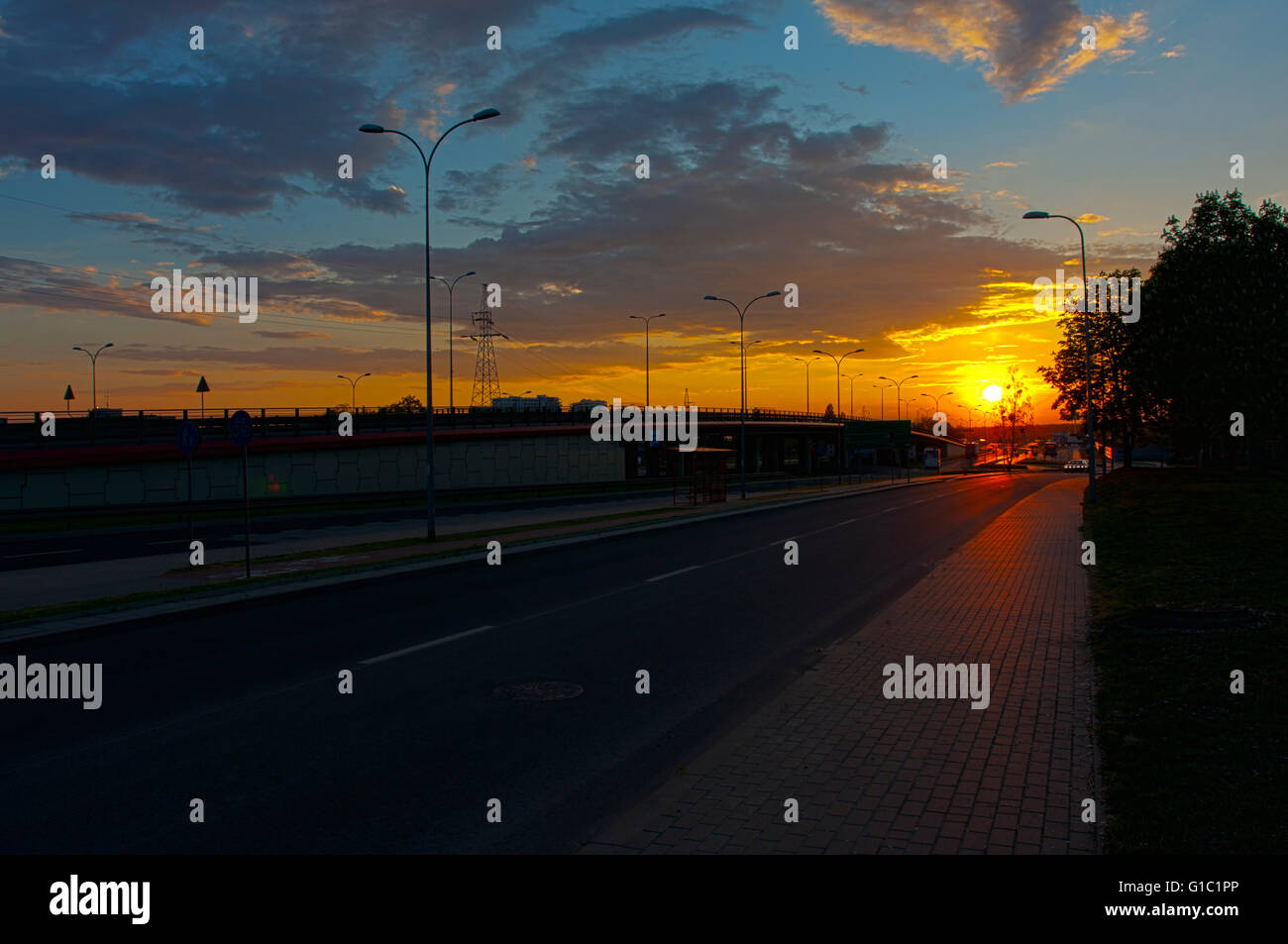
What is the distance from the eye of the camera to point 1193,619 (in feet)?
35.0

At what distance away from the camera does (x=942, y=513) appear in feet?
117

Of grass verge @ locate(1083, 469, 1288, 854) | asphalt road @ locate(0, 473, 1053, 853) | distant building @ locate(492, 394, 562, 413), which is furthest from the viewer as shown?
distant building @ locate(492, 394, 562, 413)

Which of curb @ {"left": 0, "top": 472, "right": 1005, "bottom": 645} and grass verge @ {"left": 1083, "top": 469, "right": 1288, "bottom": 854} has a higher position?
grass verge @ {"left": 1083, "top": 469, "right": 1288, "bottom": 854}

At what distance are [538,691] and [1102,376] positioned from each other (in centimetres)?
6786

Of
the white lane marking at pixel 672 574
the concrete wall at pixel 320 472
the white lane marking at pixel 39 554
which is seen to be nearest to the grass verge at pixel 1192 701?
the white lane marking at pixel 672 574

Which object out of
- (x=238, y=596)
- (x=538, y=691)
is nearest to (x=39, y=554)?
(x=238, y=596)

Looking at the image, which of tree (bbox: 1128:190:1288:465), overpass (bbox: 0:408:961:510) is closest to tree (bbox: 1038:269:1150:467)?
tree (bbox: 1128:190:1288:465)

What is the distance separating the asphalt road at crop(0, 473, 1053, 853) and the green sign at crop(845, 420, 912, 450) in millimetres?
58746

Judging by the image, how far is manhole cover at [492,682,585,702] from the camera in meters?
8.60

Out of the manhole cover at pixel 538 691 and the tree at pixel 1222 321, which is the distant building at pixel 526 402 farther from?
the manhole cover at pixel 538 691

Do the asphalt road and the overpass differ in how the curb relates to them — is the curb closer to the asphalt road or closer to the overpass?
the asphalt road

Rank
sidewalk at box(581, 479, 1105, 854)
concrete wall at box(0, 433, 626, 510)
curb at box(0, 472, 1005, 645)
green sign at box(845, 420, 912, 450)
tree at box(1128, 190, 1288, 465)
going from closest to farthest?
sidewalk at box(581, 479, 1105, 854) < curb at box(0, 472, 1005, 645) < concrete wall at box(0, 433, 626, 510) < tree at box(1128, 190, 1288, 465) < green sign at box(845, 420, 912, 450)

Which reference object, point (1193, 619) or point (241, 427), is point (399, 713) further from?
point (241, 427)
